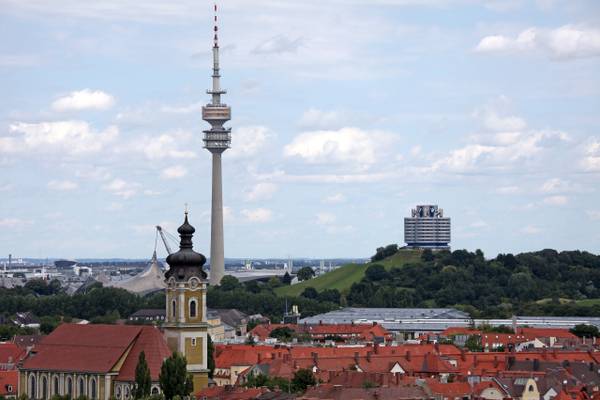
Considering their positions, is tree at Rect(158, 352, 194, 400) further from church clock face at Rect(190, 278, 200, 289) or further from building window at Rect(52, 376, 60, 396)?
building window at Rect(52, 376, 60, 396)

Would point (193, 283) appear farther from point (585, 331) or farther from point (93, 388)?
point (585, 331)

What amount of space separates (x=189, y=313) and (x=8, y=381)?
1603 centimetres

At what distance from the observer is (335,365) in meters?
120

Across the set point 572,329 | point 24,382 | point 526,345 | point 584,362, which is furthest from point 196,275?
point 572,329

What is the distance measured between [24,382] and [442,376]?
82.6 ft

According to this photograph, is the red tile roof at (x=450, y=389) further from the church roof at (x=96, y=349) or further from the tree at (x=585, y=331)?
the tree at (x=585, y=331)

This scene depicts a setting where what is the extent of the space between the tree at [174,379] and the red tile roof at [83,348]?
19.8 ft

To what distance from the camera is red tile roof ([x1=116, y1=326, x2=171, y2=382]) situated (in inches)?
3720

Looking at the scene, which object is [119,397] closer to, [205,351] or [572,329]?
[205,351]

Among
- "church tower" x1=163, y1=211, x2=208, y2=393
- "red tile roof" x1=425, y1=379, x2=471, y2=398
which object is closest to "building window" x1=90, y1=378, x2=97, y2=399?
"church tower" x1=163, y1=211, x2=208, y2=393

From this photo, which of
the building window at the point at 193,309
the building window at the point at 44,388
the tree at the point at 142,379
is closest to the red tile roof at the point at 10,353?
the building window at the point at 44,388

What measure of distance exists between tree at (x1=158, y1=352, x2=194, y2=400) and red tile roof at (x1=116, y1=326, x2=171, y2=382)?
3478 mm

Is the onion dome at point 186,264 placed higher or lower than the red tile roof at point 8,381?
higher

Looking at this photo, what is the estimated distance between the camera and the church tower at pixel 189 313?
9781cm
